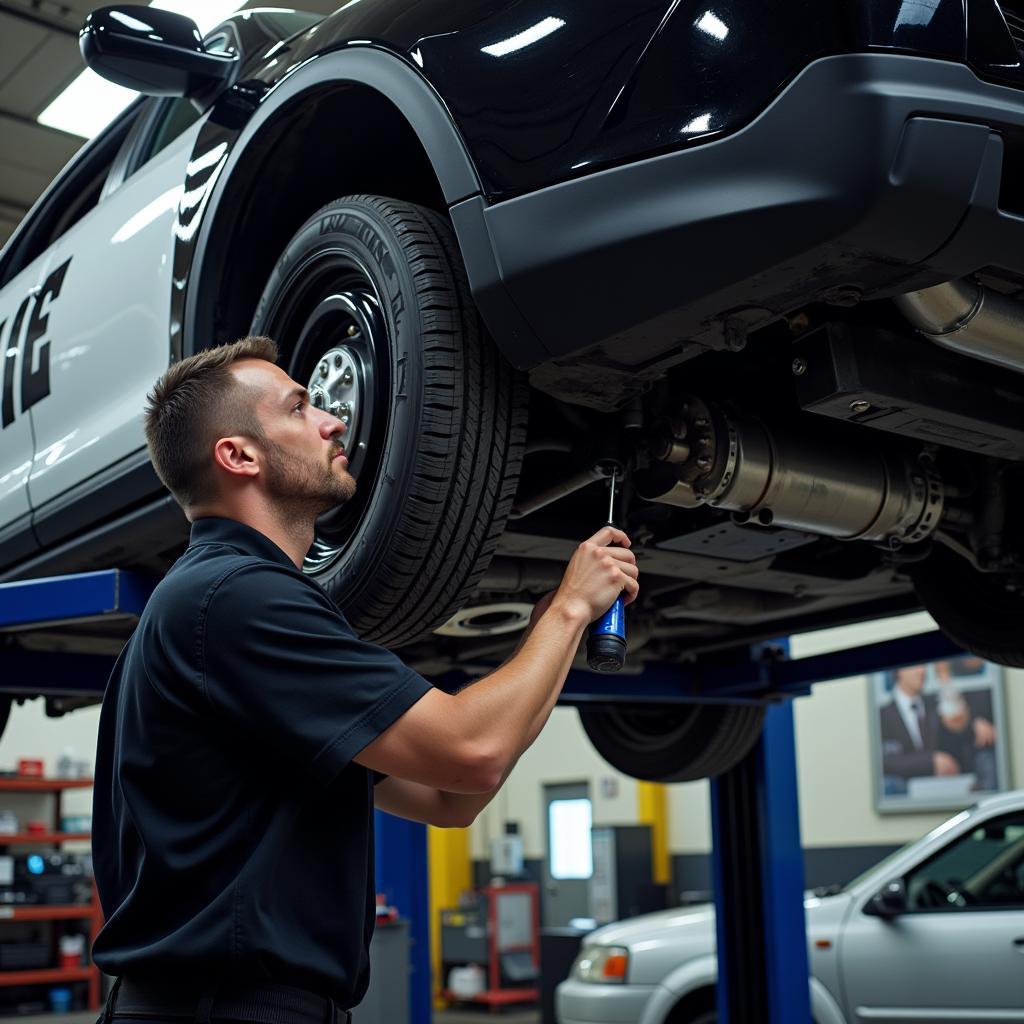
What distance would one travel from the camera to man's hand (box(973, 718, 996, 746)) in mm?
9359

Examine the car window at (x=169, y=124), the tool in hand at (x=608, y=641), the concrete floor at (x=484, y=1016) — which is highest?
the car window at (x=169, y=124)

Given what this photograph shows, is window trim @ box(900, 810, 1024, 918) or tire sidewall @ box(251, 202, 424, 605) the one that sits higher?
tire sidewall @ box(251, 202, 424, 605)

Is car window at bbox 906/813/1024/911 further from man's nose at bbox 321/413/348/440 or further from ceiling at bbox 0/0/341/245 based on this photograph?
ceiling at bbox 0/0/341/245

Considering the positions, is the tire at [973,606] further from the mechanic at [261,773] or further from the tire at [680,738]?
the mechanic at [261,773]

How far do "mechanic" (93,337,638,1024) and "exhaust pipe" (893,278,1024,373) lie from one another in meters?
0.58

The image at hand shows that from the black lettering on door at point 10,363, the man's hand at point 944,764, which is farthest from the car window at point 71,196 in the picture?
the man's hand at point 944,764

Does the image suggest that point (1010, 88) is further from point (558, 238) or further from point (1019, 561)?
point (1019, 561)

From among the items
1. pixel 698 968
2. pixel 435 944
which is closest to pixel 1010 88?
pixel 698 968

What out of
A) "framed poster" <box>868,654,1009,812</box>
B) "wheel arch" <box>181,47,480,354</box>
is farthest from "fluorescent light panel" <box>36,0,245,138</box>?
"framed poster" <box>868,654,1009,812</box>

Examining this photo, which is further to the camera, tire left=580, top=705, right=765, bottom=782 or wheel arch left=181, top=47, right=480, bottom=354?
tire left=580, top=705, right=765, bottom=782

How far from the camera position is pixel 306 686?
1247 mm

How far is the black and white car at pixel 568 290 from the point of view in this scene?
129 centimetres

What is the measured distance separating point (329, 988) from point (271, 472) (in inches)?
22.2

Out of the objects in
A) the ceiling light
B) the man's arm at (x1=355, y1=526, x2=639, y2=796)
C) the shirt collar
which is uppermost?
the ceiling light
